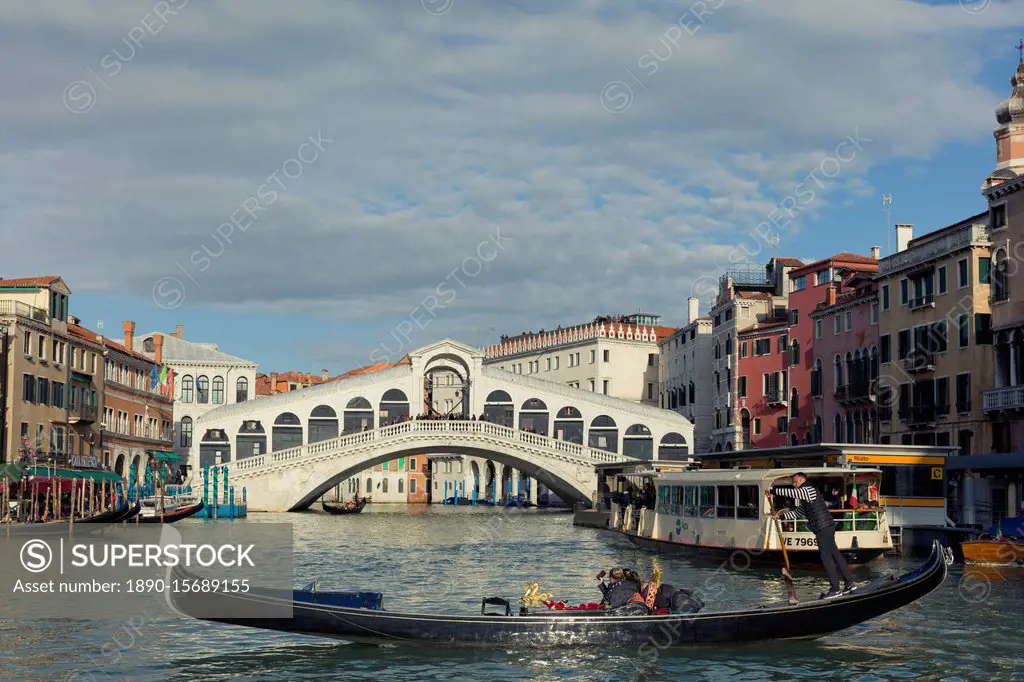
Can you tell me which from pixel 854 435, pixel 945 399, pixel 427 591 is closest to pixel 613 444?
pixel 854 435

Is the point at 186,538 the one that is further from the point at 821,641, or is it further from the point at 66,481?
the point at 821,641

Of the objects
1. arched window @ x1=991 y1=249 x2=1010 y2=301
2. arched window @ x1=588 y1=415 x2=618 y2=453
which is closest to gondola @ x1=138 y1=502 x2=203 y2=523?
arched window @ x1=588 y1=415 x2=618 y2=453

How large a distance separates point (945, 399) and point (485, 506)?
3478 cm

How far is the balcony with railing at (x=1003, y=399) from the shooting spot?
93.1 feet

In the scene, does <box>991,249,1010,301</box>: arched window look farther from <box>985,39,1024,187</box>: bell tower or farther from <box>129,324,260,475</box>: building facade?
<box>129,324,260,475</box>: building facade

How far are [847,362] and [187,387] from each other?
104ft

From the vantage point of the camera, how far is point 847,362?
3931 centimetres

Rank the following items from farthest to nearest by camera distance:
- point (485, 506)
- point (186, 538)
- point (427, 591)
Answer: point (485, 506) < point (186, 538) < point (427, 591)

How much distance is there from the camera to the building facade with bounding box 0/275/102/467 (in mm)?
33500

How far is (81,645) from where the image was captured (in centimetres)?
1388

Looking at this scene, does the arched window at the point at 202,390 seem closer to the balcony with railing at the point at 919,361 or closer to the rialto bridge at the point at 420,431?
the rialto bridge at the point at 420,431

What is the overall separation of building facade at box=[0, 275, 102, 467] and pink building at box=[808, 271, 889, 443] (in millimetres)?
22682

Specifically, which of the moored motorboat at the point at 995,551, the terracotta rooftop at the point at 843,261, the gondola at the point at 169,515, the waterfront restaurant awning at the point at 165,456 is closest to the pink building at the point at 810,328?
the terracotta rooftop at the point at 843,261

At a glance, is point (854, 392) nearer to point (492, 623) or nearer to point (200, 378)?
point (492, 623)
